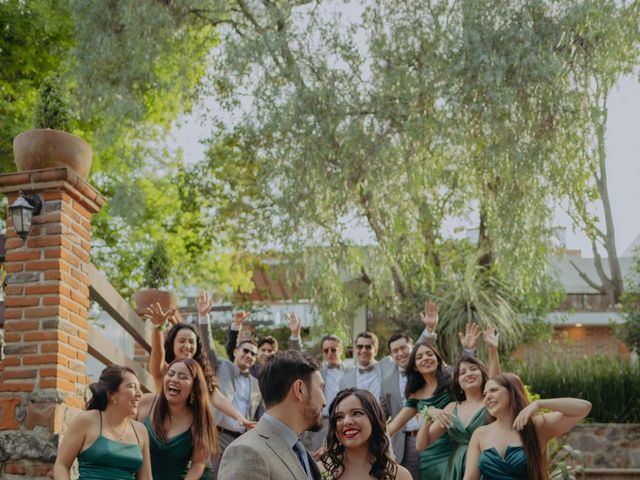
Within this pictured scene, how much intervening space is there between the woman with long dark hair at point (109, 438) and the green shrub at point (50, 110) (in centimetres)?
216

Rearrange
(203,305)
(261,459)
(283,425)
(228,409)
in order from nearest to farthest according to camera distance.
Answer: (261,459) < (283,425) < (228,409) < (203,305)

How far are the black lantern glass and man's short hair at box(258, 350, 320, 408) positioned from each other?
11.3 feet

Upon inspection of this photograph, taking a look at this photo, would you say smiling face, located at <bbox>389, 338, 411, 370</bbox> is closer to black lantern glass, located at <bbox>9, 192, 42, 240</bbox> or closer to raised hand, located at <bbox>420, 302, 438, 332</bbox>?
raised hand, located at <bbox>420, 302, 438, 332</bbox>

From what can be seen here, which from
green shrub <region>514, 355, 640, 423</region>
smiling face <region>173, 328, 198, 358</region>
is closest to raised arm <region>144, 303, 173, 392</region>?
smiling face <region>173, 328, 198, 358</region>

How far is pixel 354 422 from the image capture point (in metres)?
3.94

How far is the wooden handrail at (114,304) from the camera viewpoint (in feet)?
21.9

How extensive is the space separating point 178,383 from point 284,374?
2.40 metres

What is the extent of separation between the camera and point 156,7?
1269 cm

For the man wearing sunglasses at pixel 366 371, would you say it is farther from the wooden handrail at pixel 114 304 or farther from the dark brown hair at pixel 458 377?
the wooden handrail at pixel 114 304

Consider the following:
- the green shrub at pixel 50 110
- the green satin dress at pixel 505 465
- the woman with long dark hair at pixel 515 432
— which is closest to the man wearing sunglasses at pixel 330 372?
the woman with long dark hair at pixel 515 432

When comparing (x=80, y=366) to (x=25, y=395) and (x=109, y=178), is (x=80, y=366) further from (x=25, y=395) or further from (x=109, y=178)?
(x=109, y=178)

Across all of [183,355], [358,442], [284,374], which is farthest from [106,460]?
[284,374]

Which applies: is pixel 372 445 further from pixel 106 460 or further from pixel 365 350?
pixel 365 350

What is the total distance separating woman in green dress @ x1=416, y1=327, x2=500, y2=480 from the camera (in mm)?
5625
